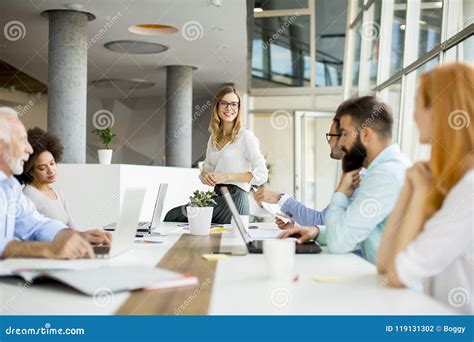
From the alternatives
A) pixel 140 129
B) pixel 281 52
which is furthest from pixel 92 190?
pixel 140 129

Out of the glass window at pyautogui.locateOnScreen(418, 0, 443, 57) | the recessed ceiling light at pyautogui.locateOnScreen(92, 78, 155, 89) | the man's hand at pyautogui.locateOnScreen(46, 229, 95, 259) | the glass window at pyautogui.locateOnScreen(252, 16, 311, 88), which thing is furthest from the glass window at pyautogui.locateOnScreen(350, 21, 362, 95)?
the man's hand at pyautogui.locateOnScreen(46, 229, 95, 259)

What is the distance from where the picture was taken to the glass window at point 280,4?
10.6 meters

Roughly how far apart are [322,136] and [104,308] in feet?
34.2

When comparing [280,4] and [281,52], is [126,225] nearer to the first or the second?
[280,4]

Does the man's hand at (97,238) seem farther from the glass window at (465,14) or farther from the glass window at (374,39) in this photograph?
the glass window at (374,39)

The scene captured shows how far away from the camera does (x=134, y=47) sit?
8945 millimetres

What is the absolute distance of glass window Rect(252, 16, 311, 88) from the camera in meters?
11.6

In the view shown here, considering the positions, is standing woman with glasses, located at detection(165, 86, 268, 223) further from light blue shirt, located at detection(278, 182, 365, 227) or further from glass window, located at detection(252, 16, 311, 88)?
glass window, located at detection(252, 16, 311, 88)

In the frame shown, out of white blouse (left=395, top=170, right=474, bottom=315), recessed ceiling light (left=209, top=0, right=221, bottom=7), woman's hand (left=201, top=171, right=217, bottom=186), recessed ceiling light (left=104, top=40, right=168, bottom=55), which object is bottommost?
woman's hand (left=201, top=171, right=217, bottom=186)

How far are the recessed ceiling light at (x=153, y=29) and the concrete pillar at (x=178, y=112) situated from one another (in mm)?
2148

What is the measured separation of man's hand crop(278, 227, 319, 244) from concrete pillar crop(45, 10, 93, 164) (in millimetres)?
4979

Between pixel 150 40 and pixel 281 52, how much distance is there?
4.26m
